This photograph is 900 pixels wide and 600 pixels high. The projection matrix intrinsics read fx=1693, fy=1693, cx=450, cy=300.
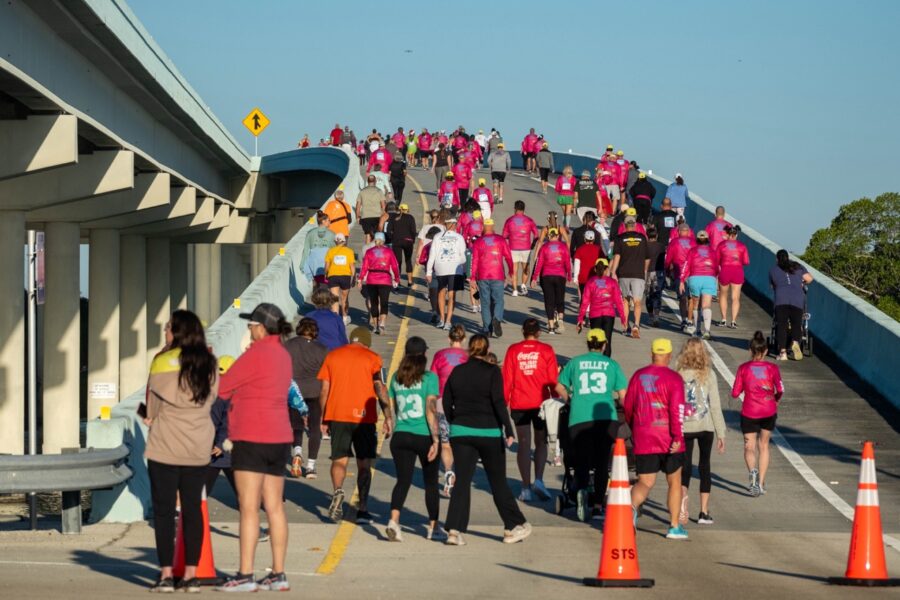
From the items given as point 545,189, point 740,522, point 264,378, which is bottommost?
point 740,522

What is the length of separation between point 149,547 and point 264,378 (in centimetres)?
278

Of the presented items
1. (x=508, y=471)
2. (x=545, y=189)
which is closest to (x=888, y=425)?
(x=508, y=471)

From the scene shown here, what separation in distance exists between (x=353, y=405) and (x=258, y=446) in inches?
148

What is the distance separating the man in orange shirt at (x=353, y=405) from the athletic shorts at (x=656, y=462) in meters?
2.18

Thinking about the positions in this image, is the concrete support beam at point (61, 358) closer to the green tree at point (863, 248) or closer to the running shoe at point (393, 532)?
the running shoe at point (393, 532)

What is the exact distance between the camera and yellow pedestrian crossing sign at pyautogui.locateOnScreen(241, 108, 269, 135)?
55.9 m

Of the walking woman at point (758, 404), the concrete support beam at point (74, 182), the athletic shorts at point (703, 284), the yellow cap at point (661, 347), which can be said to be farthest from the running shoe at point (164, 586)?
the concrete support beam at point (74, 182)

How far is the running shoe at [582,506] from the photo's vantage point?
15.3m

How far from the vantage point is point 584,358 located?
1532cm

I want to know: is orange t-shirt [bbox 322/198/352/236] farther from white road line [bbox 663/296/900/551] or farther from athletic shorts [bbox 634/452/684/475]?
athletic shorts [bbox 634/452/684/475]

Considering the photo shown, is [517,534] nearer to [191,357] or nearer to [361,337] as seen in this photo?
[361,337]

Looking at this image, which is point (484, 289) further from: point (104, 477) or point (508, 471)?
point (104, 477)

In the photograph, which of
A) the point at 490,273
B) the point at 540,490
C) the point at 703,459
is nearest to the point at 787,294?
the point at 490,273

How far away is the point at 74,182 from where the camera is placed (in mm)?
29766
